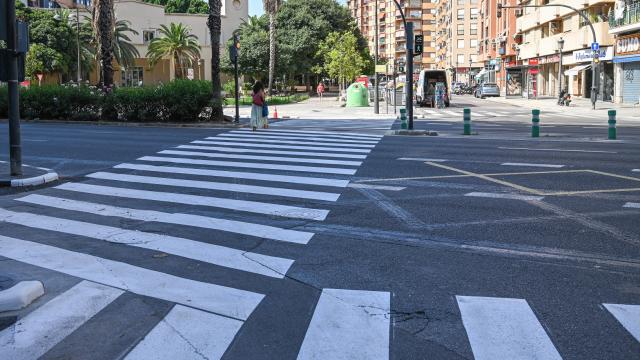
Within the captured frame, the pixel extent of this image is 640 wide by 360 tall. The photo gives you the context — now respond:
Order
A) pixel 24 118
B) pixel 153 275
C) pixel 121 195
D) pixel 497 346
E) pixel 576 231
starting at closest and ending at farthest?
pixel 497 346 < pixel 153 275 < pixel 576 231 < pixel 121 195 < pixel 24 118

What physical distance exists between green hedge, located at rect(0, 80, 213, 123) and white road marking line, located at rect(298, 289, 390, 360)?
74.1 ft

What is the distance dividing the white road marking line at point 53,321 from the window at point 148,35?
76768mm

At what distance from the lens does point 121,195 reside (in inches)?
438

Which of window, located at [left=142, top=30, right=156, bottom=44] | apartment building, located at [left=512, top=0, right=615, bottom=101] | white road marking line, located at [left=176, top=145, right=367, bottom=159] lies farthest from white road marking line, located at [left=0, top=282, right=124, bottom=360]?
window, located at [left=142, top=30, right=156, bottom=44]

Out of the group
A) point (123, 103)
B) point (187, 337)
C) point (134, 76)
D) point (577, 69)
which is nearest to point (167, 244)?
point (187, 337)

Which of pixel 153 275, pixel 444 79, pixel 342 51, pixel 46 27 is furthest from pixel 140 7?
pixel 153 275

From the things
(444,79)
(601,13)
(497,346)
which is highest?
(601,13)

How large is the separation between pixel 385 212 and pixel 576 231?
2.49 meters

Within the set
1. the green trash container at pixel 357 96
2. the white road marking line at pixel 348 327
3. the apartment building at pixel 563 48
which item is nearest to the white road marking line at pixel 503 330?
the white road marking line at pixel 348 327

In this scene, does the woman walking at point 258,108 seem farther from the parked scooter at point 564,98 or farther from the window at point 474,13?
the window at point 474,13

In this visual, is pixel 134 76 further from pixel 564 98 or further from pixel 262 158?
pixel 262 158

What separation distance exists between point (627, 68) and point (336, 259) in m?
43.5

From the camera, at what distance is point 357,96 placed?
1864 inches

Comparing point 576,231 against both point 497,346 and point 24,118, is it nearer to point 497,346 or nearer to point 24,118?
point 497,346
